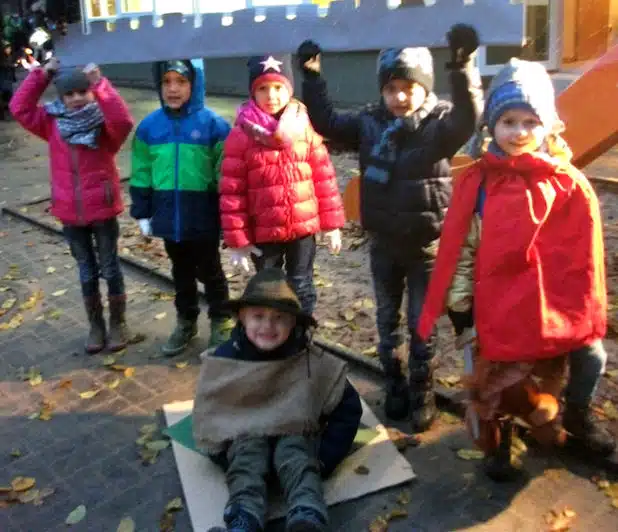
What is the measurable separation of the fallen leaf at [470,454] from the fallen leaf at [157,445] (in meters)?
1.46

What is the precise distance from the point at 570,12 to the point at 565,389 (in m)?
8.71

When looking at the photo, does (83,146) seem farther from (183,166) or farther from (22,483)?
(22,483)

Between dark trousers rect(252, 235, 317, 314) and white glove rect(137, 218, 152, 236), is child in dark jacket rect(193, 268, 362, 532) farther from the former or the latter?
→ white glove rect(137, 218, 152, 236)

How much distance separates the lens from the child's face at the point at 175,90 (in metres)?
4.02

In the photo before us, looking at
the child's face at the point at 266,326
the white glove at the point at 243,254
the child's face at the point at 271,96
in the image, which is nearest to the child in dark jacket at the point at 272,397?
the child's face at the point at 266,326

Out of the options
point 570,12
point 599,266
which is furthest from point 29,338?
point 570,12

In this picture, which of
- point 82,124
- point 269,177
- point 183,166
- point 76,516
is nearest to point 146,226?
point 183,166

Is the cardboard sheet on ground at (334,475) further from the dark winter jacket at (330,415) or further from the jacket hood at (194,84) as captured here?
the jacket hood at (194,84)

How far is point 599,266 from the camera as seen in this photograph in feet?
9.37

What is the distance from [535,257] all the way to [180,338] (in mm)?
2624

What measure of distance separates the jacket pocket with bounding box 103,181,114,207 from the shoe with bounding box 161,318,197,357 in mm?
887

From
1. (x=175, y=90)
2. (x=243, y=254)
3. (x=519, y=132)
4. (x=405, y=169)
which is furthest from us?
(x=175, y=90)

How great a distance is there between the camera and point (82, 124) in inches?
169

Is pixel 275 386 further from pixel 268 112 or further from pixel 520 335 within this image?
pixel 268 112
